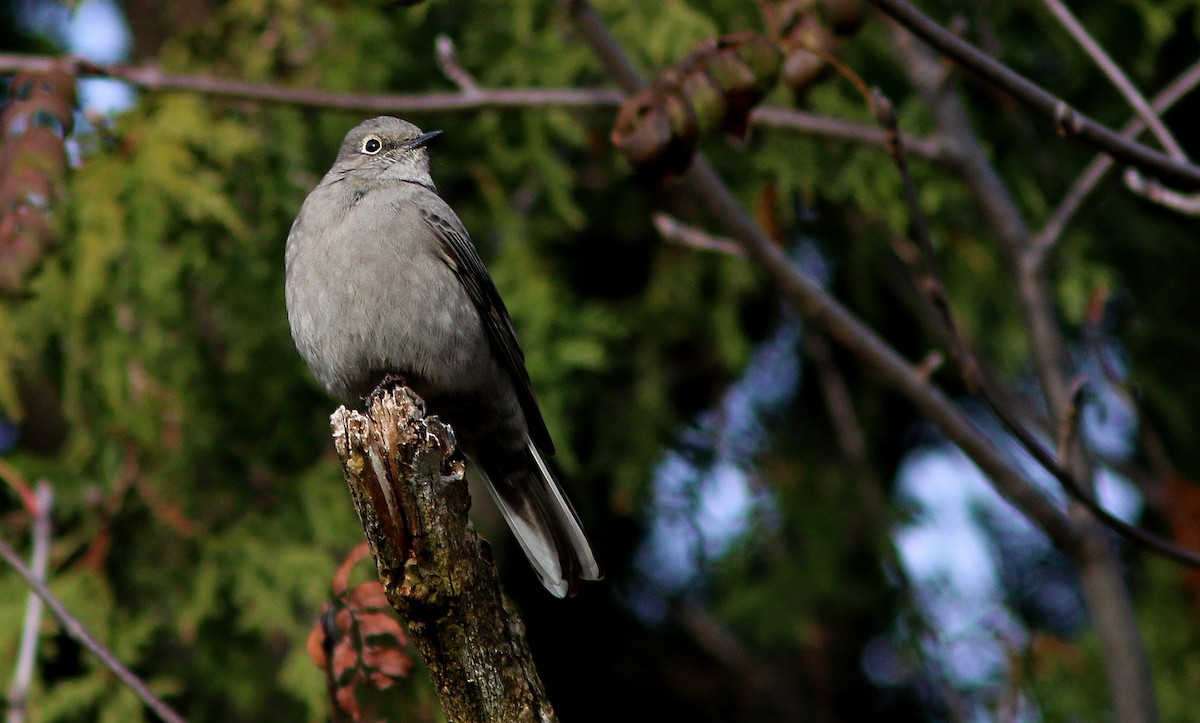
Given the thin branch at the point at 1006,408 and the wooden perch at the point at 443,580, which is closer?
the wooden perch at the point at 443,580

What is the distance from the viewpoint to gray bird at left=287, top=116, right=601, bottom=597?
429 centimetres

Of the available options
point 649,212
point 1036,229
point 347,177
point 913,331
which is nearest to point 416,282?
point 347,177

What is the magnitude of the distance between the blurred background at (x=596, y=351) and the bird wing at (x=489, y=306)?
0.52m

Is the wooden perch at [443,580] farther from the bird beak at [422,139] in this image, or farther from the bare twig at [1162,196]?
the bird beak at [422,139]

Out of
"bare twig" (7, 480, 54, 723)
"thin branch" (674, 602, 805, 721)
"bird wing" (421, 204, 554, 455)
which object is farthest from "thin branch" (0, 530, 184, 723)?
"thin branch" (674, 602, 805, 721)

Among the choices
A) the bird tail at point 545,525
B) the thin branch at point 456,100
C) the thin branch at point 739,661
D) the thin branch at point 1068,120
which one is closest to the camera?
the thin branch at point 1068,120

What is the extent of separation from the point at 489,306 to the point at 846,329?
1.30 meters

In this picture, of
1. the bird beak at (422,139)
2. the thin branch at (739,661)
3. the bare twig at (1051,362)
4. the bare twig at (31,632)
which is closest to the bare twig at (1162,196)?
the bare twig at (1051,362)

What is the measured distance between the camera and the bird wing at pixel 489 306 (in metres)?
4.61

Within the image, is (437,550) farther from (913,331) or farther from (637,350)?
(913,331)

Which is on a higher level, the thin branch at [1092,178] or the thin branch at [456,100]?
the thin branch at [456,100]

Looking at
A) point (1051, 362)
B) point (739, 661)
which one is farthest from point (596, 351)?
point (739, 661)

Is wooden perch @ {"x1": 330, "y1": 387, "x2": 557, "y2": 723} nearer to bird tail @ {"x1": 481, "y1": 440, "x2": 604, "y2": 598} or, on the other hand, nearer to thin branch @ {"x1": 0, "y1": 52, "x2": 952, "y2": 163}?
bird tail @ {"x1": 481, "y1": 440, "x2": 604, "y2": 598}

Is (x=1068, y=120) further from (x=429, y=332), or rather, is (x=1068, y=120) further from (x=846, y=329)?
(x=429, y=332)
